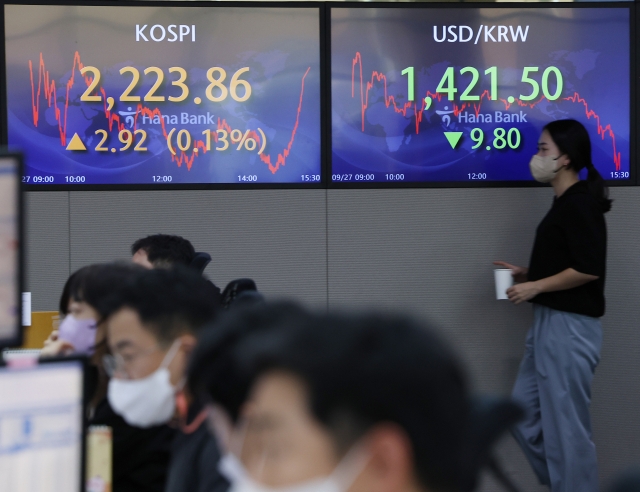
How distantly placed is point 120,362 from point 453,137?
2.42 meters

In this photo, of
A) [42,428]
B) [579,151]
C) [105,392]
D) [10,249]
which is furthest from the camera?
[579,151]

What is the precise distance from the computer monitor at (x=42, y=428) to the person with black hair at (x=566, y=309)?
2.34 meters

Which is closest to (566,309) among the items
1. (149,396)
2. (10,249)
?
(149,396)

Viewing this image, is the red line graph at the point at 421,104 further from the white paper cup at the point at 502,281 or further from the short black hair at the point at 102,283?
the short black hair at the point at 102,283

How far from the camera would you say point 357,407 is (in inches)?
25.8

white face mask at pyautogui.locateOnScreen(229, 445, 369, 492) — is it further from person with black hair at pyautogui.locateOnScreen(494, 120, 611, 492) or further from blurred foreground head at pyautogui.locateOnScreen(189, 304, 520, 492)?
person with black hair at pyautogui.locateOnScreen(494, 120, 611, 492)

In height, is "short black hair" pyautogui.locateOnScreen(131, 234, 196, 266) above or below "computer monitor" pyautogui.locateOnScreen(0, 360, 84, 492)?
above

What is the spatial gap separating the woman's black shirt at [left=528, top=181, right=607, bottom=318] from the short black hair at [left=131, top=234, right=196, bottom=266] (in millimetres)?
1339

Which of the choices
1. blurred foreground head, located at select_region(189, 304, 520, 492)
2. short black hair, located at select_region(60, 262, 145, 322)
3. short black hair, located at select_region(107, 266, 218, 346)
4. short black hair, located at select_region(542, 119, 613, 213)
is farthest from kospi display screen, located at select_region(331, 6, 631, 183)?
blurred foreground head, located at select_region(189, 304, 520, 492)

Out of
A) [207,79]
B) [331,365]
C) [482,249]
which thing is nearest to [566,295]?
[482,249]

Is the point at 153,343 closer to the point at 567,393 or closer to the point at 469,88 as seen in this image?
the point at 567,393

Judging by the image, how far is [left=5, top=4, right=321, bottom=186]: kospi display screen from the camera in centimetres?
346

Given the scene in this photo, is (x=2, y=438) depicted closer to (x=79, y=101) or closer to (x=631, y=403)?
(x=79, y=101)

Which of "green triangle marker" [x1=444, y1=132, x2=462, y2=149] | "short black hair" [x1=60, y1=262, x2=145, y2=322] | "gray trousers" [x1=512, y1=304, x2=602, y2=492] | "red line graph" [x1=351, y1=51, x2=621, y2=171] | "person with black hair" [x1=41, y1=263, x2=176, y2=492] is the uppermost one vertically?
"red line graph" [x1=351, y1=51, x2=621, y2=171]
